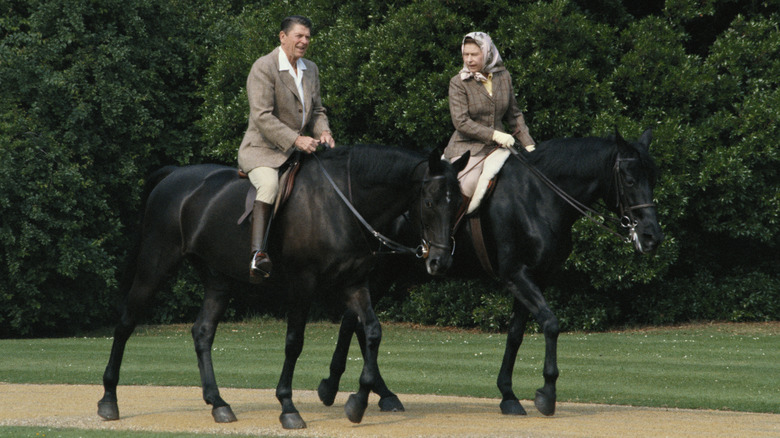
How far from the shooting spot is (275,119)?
344 inches

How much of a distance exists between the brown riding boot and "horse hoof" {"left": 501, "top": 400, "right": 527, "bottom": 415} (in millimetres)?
2428

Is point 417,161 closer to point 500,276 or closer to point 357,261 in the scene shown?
point 357,261

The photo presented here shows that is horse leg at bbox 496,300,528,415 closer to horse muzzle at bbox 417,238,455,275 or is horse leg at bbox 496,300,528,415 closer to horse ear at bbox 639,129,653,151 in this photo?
horse muzzle at bbox 417,238,455,275

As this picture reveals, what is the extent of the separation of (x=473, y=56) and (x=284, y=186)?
254 centimetres

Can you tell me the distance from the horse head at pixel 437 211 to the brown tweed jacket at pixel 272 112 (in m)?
1.27

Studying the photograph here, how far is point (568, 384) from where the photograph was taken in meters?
12.1

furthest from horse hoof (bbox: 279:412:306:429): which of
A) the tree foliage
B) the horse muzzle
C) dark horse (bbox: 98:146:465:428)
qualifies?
the tree foliage

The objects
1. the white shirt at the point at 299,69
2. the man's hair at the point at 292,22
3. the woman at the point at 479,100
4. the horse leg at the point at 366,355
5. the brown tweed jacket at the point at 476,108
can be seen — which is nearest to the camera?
the horse leg at the point at 366,355

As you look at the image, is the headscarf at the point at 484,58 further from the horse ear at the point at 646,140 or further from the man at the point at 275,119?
the man at the point at 275,119

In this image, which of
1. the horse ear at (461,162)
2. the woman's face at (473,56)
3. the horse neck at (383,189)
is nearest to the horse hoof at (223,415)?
the horse neck at (383,189)

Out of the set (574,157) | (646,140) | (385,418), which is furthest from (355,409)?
(646,140)

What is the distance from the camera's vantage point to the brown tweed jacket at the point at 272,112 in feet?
28.5

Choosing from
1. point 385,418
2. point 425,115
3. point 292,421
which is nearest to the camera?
point 292,421

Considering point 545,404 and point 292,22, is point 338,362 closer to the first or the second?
point 545,404
